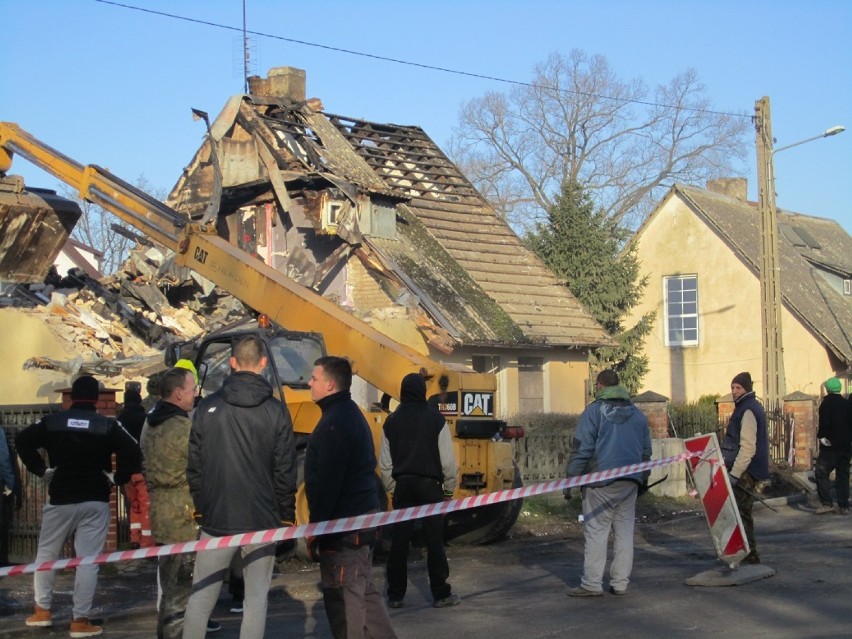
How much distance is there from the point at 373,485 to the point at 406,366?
468cm

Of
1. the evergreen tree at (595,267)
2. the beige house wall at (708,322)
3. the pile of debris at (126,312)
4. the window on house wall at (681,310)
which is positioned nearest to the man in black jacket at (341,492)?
the pile of debris at (126,312)

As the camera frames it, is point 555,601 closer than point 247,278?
Yes

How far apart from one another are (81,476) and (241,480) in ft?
8.53

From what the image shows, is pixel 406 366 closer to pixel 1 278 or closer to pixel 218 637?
pixel 218 637

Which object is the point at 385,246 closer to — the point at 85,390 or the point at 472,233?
the point at 472,233

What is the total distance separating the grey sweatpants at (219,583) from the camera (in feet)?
21.1

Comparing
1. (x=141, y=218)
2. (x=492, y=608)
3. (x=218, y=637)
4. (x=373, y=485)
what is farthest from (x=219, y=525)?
(x=141, y=218)

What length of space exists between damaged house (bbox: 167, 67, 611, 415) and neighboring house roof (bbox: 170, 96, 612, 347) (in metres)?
0.04

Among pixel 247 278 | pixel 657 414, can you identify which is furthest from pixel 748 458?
pixel 657 414

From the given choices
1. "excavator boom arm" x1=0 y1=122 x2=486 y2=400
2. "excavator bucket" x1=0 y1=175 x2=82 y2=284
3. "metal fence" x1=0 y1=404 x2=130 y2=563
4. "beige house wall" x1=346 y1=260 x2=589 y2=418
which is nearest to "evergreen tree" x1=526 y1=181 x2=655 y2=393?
"beige house wall" x1=346 y1=260 x2=589 y2=418

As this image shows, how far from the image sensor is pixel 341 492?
684 centimetres

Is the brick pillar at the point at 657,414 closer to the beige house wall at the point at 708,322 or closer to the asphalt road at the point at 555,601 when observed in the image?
the asphalt road at the point at 555,601

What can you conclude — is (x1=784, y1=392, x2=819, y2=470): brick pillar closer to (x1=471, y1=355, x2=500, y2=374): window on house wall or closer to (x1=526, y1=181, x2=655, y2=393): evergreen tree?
(x1=471, y1=355, x2=500, y2=374): window on house wall

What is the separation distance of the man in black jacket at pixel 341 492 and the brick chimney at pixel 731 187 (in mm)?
39487
